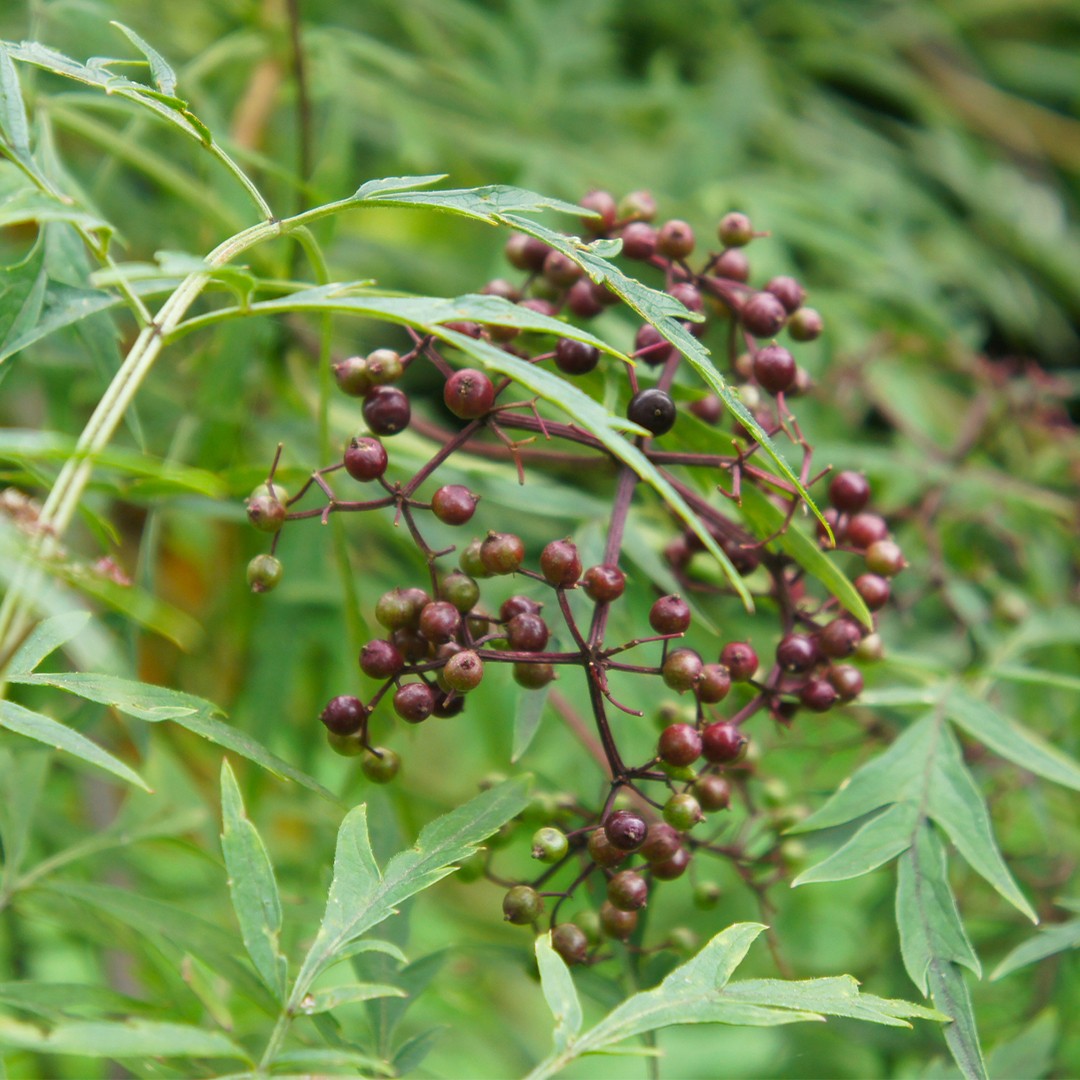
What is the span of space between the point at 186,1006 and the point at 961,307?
1.47 m

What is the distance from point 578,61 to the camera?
1607 millimetres

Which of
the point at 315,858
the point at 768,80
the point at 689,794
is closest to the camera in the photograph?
the point at 689,794

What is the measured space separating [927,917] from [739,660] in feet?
0.61

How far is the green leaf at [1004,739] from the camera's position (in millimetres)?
767

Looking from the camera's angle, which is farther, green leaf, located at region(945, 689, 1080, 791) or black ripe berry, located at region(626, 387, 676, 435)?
green leaf, located at region(945, 689, 1080, 791)

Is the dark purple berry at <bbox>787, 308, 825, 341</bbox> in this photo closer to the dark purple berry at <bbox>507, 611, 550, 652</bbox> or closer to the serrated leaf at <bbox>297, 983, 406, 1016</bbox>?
the dark purple berry at <bbox>507, 611, 550, 652</bbox>

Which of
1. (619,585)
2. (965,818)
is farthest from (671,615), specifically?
(965,818)

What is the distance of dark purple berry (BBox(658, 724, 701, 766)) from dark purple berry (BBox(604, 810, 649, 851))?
4 centimetres

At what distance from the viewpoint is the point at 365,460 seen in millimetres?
615

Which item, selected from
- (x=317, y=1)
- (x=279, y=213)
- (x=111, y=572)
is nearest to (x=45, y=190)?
(x=111, y=572)

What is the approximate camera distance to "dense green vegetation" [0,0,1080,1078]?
575 mm

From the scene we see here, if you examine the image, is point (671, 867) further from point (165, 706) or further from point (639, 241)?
point (639, 241)

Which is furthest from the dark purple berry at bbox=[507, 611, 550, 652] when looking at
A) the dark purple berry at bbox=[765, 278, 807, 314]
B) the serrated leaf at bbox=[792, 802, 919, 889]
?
the dark purple berry at bbox=[765, 278, 807, 314]

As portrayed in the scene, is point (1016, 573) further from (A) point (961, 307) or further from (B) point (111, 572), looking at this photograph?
(B) point (111, 572)
